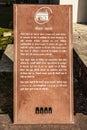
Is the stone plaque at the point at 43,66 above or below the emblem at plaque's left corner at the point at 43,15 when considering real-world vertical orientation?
below

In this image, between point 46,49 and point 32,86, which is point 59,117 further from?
point 46,49

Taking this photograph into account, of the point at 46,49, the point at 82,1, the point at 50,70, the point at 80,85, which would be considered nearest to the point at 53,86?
the point at 50,70

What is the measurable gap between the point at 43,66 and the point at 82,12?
317 inches

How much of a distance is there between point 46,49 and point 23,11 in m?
0.69

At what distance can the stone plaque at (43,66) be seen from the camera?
5.52m

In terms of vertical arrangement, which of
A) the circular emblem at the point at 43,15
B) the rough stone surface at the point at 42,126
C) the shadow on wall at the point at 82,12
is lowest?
the rough stone surface at the point at 42,126

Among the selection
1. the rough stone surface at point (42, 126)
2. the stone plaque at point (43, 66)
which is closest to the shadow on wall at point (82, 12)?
the stone plaque at point (43, 66)

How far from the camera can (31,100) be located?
220 inches

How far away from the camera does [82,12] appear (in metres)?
13.2

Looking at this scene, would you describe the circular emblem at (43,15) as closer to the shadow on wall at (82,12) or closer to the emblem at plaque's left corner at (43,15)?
the emblem at plaque's left corner at (43,15)

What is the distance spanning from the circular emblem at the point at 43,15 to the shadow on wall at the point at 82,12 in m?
7.80

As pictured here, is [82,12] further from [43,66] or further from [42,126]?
A: [42,126]

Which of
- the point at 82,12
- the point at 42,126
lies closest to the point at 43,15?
the point at 42,126

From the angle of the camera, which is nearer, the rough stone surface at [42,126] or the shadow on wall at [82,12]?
the rough stone surface at [42,126]
